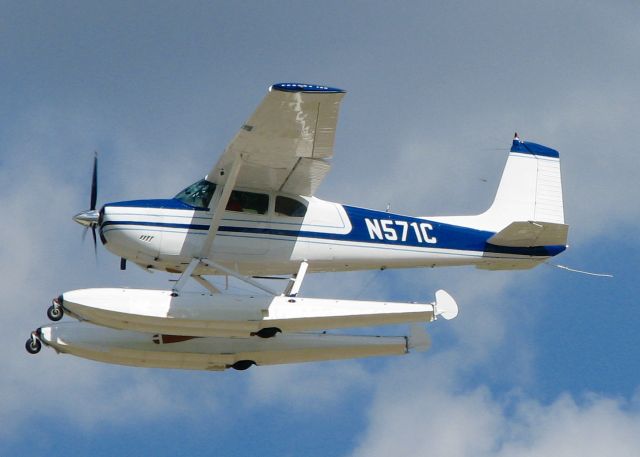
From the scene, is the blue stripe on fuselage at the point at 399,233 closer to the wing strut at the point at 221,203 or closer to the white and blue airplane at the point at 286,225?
the white and blue airplane at the point at 286,225

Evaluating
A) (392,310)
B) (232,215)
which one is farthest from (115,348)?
(392,310)

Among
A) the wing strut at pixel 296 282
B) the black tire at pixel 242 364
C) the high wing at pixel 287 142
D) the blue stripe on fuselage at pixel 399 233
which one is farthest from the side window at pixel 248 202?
the black tire at pixel 242 364

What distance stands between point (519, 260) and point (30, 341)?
8.50 meters

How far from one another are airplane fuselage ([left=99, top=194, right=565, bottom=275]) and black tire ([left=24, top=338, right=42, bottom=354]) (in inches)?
86.3

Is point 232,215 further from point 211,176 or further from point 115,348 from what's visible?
point 115,348

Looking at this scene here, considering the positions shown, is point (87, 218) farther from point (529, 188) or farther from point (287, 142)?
point (529, 188)

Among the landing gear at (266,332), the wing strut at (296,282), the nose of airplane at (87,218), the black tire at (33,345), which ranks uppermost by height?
the nose of airplane at (87,218)

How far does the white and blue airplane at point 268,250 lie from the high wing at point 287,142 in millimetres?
22

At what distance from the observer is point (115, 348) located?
65.1 ft

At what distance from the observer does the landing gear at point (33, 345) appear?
1980cm

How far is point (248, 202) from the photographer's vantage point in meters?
19.7

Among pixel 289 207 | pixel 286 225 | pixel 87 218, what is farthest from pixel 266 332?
pixel 87 218

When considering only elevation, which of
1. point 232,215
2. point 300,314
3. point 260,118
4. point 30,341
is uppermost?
point 260,118

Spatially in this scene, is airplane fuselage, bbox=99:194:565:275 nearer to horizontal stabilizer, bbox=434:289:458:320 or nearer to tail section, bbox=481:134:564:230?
tail section, bbox=481:134:564:230
